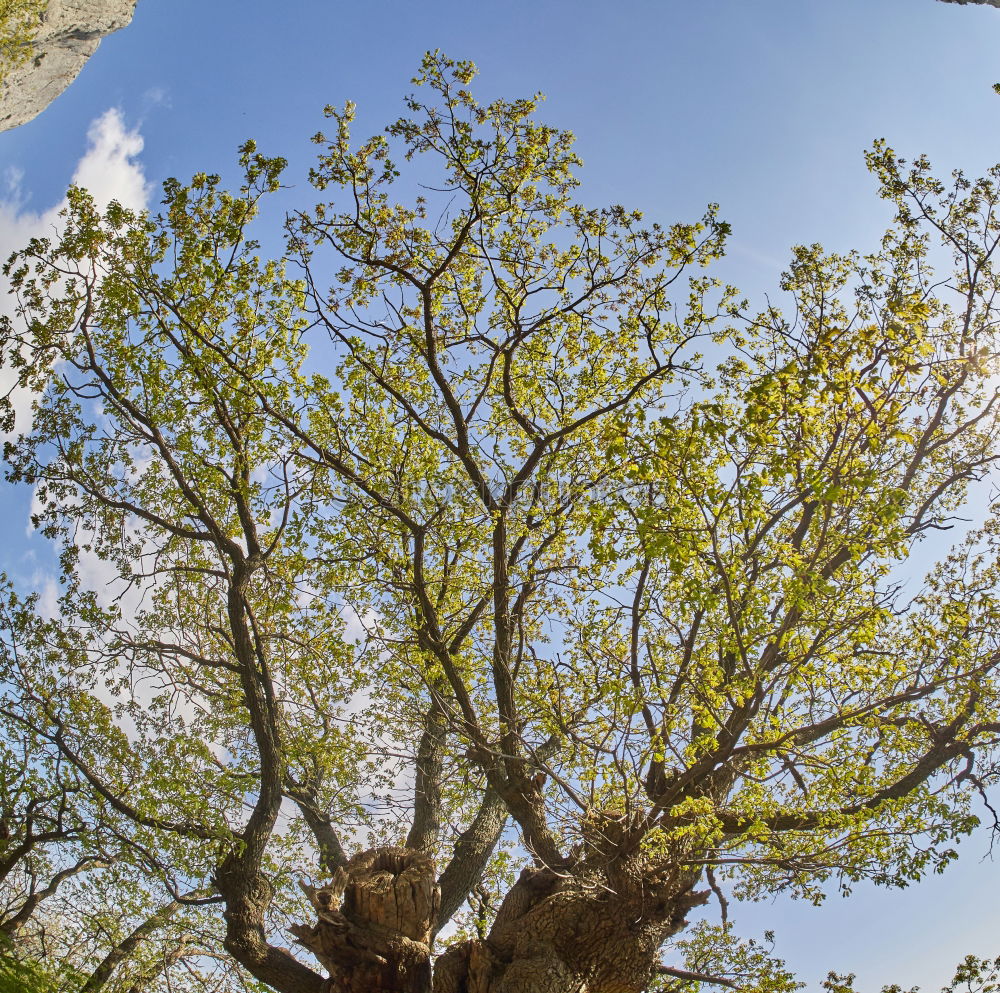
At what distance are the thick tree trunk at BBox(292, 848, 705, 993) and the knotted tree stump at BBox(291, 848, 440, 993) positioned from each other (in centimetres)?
1

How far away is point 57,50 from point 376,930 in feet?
75.3

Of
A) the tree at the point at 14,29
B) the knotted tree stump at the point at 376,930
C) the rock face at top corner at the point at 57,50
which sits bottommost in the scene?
the knotted tree stump at the point at 376,930

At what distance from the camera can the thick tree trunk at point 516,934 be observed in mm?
7672

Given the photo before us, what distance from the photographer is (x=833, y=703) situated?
23.3 ft

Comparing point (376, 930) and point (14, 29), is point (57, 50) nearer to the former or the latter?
point (14, 29)

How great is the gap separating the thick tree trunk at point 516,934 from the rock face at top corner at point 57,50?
1940 centimetres

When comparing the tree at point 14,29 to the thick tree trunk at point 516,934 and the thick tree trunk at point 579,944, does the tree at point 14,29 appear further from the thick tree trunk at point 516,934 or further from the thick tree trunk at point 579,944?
the thick tree trunk at point 579,944

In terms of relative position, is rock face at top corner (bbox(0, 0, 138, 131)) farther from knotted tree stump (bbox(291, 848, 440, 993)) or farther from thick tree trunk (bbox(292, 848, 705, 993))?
thick tree trunk (bbox(292, 848, 705, 993))

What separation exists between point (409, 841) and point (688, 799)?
17.4 feet

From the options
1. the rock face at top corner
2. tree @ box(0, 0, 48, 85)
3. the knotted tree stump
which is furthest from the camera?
the rock face at top corner

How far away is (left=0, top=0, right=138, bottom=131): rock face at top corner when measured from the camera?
18.3 meters

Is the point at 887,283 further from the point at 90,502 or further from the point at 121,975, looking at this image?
the point at 121,975

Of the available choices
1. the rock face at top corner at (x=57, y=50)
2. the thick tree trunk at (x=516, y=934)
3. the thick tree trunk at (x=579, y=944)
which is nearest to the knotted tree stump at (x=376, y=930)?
the thick tree trunk at (x=516, y=934)

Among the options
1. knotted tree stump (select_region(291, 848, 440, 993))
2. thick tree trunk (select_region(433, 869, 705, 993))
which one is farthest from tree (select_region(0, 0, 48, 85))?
thick tree trunk (select_region(433, 869, 705, 993))
